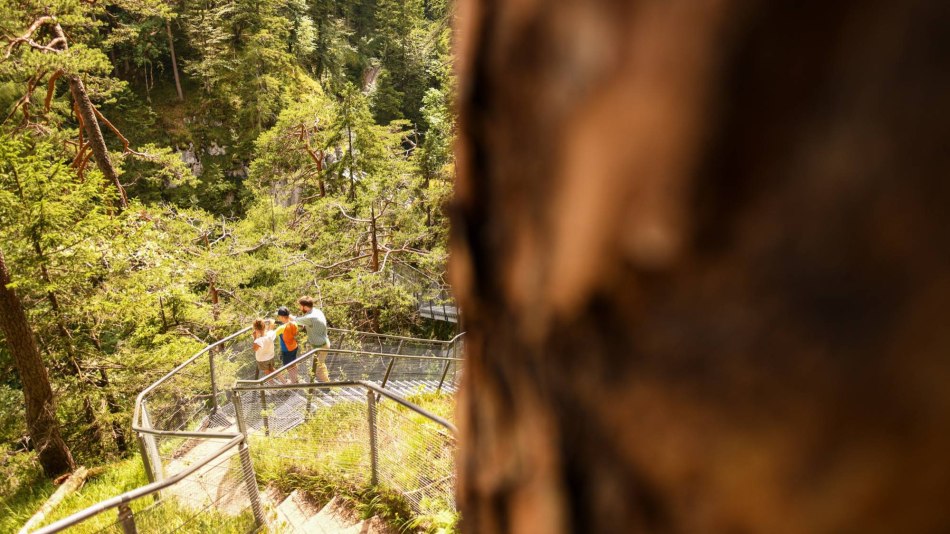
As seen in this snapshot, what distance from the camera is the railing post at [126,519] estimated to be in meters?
3.64

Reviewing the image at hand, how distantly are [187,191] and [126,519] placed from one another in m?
26.8

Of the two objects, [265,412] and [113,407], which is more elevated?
[265,412]

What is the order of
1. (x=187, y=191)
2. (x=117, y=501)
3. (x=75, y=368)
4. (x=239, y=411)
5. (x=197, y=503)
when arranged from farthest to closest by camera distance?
(x=187, y=191), (x=75, y=368), (x=239, y=411), (x=197, y=503), (x=117, y=501)

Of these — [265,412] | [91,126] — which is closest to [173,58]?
[91,126]

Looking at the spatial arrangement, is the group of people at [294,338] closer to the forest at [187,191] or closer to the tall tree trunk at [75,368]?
the forest at [187,191]

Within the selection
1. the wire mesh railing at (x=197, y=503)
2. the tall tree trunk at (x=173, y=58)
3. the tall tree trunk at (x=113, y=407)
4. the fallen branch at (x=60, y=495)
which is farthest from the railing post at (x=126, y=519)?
the tall tree trunk at (x=173, y=58)

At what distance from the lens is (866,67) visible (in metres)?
0.20

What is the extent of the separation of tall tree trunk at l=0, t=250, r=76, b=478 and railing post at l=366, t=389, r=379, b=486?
6.93m

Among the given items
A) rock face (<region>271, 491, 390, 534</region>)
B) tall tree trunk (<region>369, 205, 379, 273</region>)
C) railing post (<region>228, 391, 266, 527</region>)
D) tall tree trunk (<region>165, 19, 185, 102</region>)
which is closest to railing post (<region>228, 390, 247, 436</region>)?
rock face (<region>271, 491, 390, 534</region>)

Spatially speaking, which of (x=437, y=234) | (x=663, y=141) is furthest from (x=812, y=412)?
(x=437, y=234)

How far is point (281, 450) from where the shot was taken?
20.2 feet

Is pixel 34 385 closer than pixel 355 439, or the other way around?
pixel 355 439

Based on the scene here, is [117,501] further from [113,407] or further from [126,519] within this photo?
[113,407]

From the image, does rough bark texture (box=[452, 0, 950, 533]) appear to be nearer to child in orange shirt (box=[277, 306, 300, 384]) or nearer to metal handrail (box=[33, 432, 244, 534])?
metal handrail (box=[33, 432, 244, 534])
